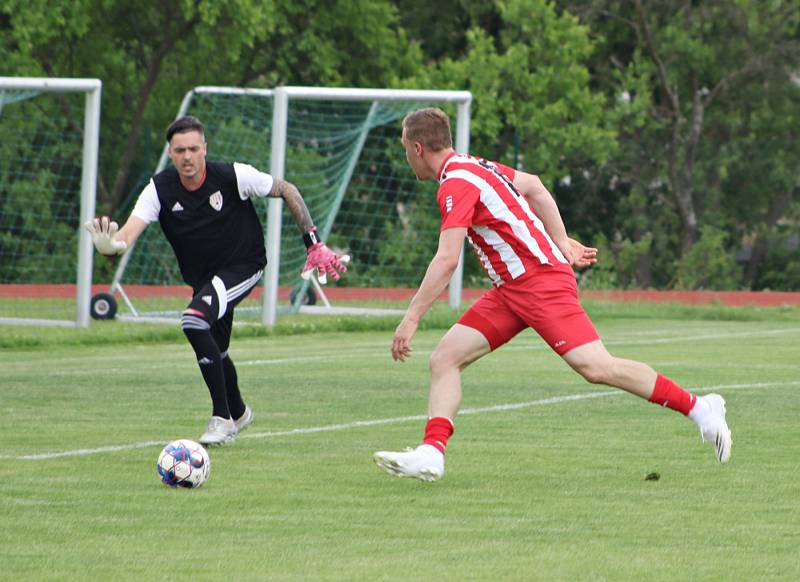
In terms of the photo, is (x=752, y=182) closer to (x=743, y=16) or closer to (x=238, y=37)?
(x=743, y=16)

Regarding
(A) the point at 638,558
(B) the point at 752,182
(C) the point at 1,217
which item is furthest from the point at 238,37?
(A) the point at 638,558

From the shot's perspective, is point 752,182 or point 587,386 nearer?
point 587,386

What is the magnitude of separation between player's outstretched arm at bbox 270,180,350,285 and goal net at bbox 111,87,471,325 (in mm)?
10123

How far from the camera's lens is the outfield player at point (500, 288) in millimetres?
8445

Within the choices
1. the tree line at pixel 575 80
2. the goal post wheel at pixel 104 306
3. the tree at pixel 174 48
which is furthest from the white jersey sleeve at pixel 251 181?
the tree at pixel 174 48

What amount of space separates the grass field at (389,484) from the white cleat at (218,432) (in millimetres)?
97

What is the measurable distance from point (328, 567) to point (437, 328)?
15.2 m

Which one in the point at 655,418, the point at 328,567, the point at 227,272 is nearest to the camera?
the point at 328,567

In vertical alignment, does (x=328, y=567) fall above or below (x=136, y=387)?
above

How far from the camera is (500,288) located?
29.2 ft

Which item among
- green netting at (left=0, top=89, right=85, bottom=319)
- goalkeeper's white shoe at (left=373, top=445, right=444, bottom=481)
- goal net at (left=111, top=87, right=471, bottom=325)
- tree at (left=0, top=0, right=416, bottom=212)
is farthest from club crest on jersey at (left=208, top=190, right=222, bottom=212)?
tree at (left=0, top=0, right=416, bottom=212)

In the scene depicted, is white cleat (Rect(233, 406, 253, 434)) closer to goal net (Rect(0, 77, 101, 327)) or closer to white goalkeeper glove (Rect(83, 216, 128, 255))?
white goalkeeper glove (Rect(83, 216, 128, 255))

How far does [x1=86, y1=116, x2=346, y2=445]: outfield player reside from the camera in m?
9.95

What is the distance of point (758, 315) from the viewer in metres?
25.0
